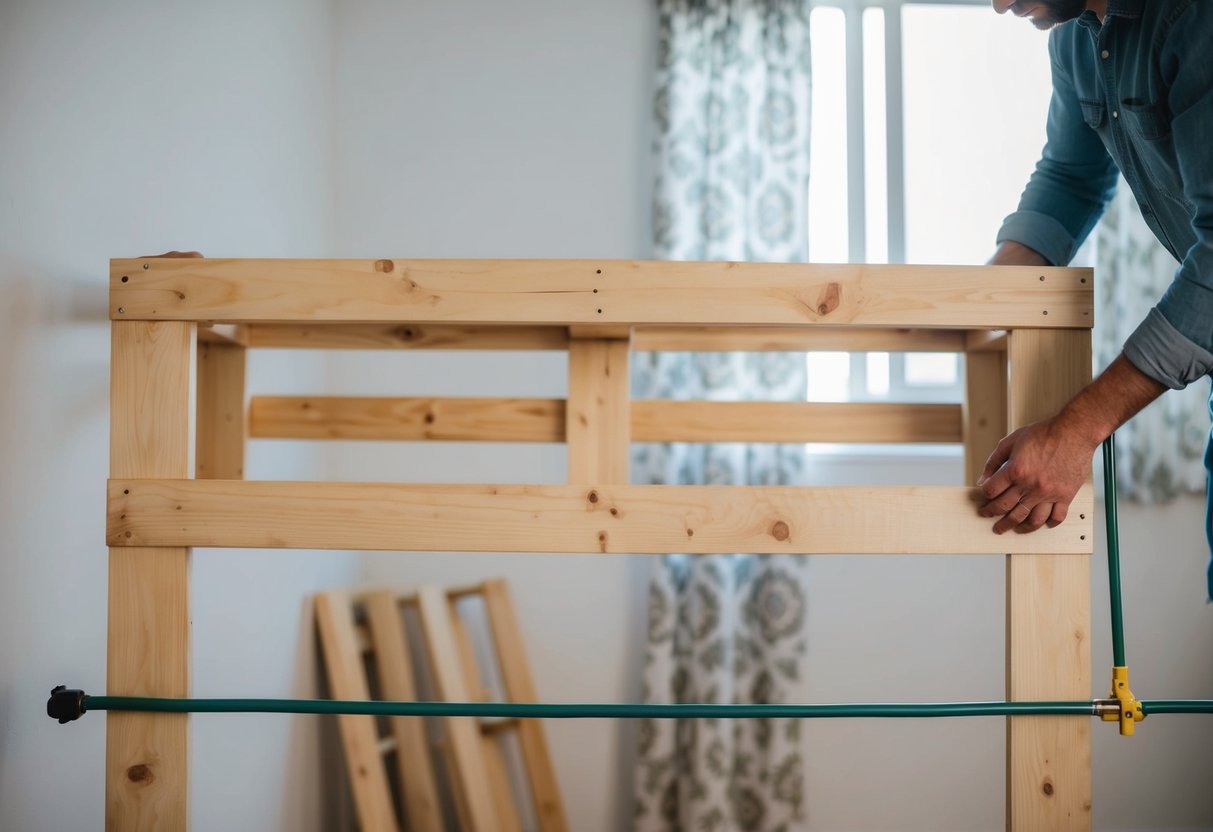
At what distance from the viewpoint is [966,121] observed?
2.88 meters

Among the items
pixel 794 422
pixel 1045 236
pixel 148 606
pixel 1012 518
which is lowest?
pixel 148 606

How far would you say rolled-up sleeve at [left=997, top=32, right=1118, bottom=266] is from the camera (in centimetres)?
151

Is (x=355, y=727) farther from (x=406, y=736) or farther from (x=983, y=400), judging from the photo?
(x=983, y=400)

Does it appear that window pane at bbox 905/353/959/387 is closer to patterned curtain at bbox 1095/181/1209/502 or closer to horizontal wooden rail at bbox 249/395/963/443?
patterned curtain at bbox 1095/181/1209/502

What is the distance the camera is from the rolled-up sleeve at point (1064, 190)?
1515 mm

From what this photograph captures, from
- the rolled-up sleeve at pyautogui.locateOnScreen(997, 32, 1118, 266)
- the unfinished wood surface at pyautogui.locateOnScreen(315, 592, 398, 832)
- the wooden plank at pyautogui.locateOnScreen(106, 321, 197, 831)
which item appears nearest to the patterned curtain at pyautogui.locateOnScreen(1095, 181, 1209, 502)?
the rolled-up sleeve at pyautogui.locateOnScreen(997, 32, 1118, 266)

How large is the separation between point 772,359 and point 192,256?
1734 mm

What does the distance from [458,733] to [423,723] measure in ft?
0.60

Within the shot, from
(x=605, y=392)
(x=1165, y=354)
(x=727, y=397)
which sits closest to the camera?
(x=1165, y=354)

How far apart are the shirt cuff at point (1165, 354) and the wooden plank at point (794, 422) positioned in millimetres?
599

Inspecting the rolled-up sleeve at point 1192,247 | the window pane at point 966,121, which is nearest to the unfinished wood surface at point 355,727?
the rolled-up sleeve at point 1192,247

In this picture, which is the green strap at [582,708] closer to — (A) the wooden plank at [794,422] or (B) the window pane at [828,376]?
(A) the wooden plank at [794,422]

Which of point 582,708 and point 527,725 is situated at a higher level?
point 582,708

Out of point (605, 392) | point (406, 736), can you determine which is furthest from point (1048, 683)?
point (406, 736)
